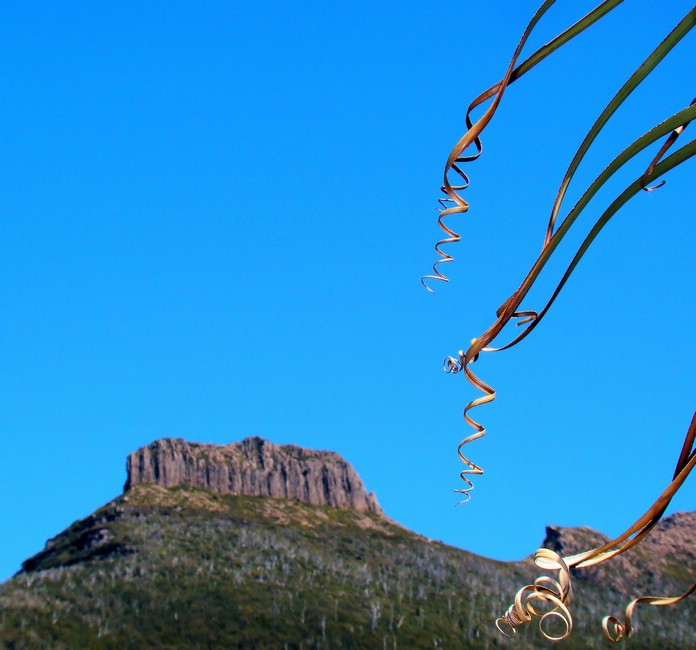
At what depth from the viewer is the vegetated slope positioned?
107938mm

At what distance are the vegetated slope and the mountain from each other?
28 cm

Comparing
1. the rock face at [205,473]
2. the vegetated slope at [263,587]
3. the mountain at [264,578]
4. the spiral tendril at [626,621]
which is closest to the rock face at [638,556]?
the mountain at [264,578]

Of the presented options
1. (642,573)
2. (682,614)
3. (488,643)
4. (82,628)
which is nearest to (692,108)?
(82,628)

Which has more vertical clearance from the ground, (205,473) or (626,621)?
(205,473)

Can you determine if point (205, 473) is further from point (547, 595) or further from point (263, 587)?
point (547, 595)

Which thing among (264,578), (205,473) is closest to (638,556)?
(205,473)

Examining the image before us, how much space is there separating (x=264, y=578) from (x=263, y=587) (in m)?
6.14

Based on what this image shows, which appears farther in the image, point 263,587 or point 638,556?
point 638,556

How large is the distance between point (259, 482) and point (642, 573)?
200 feet

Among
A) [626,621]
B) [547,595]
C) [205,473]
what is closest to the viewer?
[626,621]

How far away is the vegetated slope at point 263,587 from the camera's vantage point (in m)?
108

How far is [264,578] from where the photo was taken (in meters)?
131

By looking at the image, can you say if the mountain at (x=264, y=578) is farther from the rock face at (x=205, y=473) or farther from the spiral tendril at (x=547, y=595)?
the spiral tendril at (x=547, y=595)

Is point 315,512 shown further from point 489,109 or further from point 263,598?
point 489,109
